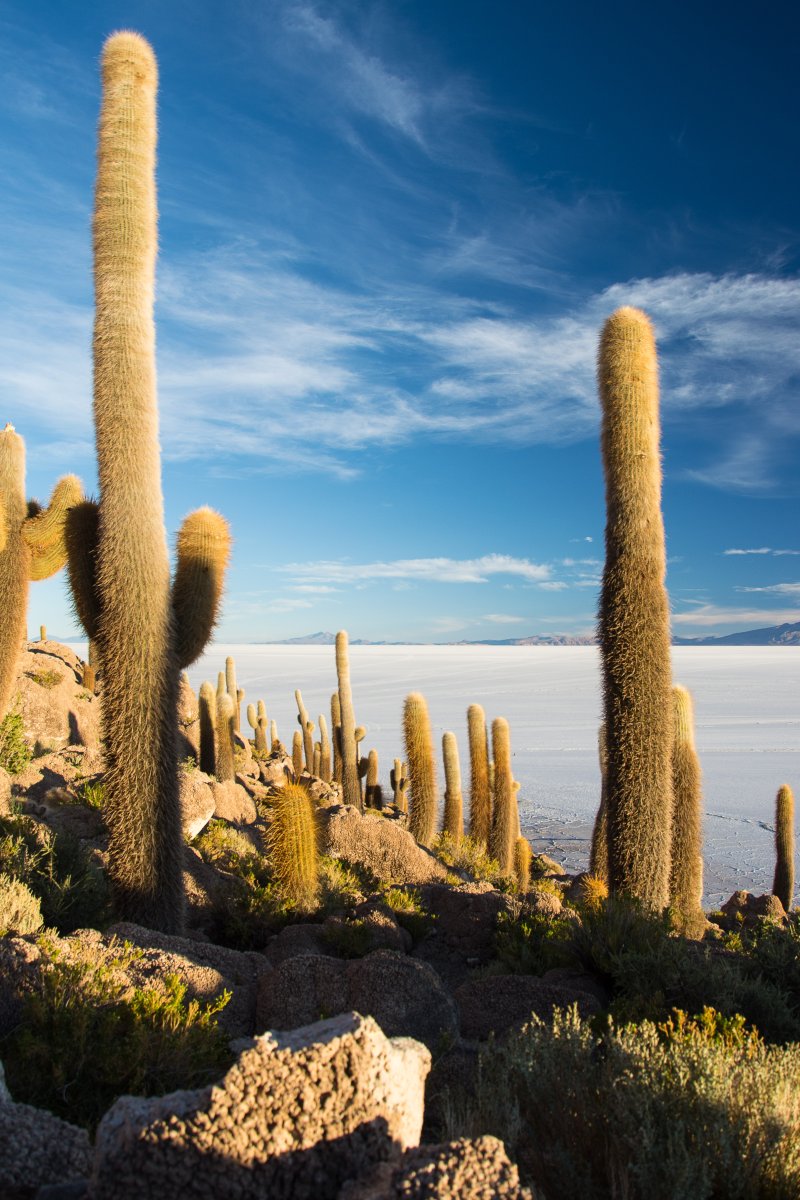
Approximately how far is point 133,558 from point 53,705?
→ 15539 millimetres

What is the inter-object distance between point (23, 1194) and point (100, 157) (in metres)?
8.35

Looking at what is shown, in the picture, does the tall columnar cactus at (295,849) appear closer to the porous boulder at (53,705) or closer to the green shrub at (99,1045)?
the green shrub at (99,1045)

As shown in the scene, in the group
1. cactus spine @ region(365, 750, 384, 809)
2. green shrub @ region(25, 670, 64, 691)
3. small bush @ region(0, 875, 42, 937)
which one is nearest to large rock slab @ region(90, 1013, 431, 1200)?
small bush @ region(0, 875, 42, 937)

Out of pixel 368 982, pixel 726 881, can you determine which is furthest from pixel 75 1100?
pixel 726 881

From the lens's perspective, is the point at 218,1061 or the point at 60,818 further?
the point at 60,818

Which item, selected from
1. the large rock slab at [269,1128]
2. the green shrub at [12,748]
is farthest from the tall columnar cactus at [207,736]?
the large rock slab at [269,1128]

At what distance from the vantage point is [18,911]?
579 centimetres

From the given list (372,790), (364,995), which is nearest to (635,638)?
(364,995)

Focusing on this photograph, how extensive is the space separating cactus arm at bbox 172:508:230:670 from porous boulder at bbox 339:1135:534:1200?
6074 millimetres

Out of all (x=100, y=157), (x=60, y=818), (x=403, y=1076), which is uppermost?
(x=100, y=157)

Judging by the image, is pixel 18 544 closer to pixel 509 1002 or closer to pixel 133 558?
pixel 133 558

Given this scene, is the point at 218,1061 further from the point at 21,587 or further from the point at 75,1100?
the point at 21,587

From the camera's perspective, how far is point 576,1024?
4.09m

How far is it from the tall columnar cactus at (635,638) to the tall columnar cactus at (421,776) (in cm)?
877
